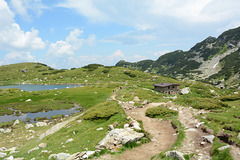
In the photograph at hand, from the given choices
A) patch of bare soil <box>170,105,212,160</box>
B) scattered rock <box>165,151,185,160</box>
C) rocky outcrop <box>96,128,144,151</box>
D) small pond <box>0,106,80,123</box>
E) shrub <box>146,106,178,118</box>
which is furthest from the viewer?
small pond <box>0,106,80,123</box>

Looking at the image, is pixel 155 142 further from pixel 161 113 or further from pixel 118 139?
pixel 161 113

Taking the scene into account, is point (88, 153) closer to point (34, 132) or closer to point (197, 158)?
point (197, 158)

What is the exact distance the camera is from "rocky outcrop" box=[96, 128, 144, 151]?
15969 millimetres

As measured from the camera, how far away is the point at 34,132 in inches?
1342

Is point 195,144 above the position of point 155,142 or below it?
above

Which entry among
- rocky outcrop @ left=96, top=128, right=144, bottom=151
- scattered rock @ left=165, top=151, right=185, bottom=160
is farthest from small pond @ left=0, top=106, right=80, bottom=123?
scattered rock @ left=165, top=151, right=185, bottom=160

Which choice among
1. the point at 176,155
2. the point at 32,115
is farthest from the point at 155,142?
the point at 32,115

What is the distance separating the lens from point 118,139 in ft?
54.9

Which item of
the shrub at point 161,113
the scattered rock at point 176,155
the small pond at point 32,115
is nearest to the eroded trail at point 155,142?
the shrub at point 161,113

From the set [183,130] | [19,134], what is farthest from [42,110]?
[183,130]

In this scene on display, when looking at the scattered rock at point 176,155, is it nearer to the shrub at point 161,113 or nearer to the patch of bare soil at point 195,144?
the patch of bare soil at point 195,144

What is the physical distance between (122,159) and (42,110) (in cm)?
4905

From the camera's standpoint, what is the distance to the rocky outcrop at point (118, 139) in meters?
16.0

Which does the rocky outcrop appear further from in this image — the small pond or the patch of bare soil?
the small pond
